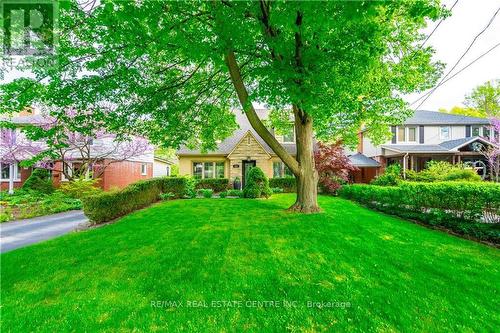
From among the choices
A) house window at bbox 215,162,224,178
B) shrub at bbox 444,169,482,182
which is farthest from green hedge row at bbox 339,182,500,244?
house window at bbox 215,162,224,178

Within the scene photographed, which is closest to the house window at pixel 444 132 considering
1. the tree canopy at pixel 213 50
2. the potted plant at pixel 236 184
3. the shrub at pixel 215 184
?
the tree canopy at pixel 213 50

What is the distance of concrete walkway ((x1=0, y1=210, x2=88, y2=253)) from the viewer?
6446 millimetres

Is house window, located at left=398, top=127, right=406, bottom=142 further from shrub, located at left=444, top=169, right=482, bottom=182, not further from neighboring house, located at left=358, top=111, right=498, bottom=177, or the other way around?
shrub, located at left=444, top=169, right=482, bottom=182

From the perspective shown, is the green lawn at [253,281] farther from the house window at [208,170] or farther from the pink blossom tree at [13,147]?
the house window at [208,170]

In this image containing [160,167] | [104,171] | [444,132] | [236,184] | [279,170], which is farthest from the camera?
[160,167]

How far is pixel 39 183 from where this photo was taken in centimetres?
1596

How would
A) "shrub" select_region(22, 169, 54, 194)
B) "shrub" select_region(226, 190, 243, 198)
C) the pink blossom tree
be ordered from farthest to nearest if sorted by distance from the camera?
1. "shrub" select_region(22, 169, 54, 194)
2. "shrub" select_region(226, 190, 243, 198)
3. the pink blossom tree

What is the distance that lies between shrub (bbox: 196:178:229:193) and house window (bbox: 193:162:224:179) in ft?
4.39

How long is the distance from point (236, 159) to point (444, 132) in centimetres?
2235

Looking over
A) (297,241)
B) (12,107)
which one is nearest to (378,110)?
(297,241)

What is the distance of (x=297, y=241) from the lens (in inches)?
227

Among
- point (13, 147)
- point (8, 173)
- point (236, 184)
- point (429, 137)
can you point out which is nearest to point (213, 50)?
point (236, 184)

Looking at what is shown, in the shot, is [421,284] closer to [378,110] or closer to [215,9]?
[215,9]

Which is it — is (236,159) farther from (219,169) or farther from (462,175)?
(462,175)
